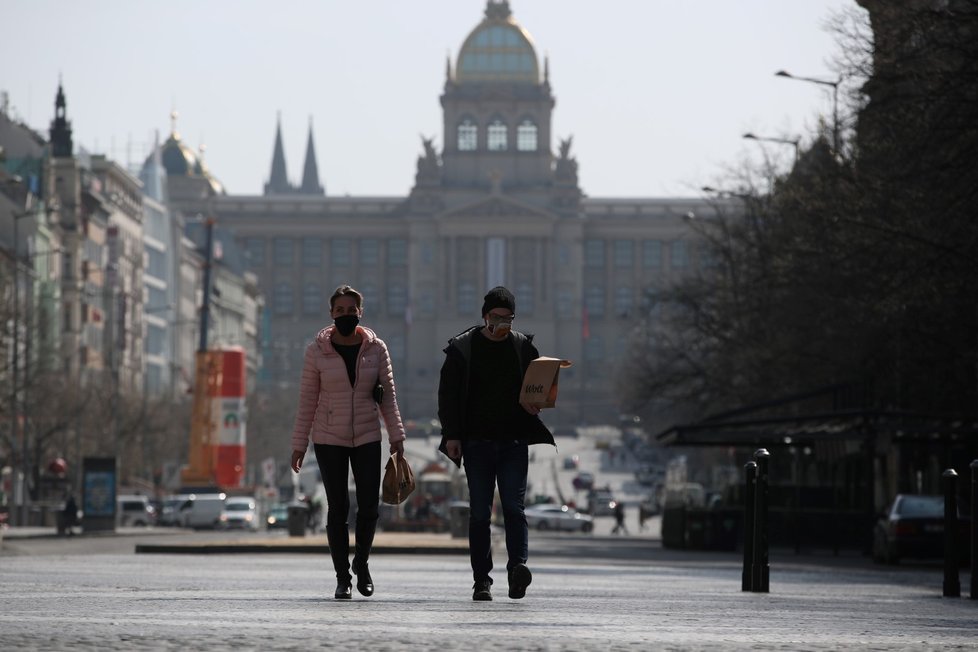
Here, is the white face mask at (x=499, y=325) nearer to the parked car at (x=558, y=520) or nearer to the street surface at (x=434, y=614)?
the street surface at (x=434, y=614)

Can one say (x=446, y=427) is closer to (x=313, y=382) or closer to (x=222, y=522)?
(x=313, y=382)

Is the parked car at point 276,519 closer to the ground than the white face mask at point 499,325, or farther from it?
closer to the ground

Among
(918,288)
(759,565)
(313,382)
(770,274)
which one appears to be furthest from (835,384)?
(313,382)

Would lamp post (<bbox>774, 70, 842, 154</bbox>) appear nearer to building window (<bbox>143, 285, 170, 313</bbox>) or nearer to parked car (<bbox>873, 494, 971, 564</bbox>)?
parked car (<bbox>873, 494, 971, 564</bbox>)

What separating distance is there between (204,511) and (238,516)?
109cm

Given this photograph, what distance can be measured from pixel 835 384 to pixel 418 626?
1522 inches

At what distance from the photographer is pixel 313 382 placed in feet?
52.3

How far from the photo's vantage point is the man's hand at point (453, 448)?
1538cm

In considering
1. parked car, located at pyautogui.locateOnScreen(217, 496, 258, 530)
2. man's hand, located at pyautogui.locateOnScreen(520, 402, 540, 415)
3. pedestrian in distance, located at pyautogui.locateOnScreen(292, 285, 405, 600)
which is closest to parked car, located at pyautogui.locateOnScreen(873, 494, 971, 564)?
pedestrian in distance, located at pyautogui.locateOnScreen(292, 285, 405, 600)

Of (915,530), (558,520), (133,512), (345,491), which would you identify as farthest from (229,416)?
(345,491)

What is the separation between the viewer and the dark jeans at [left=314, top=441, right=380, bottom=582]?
15820mm

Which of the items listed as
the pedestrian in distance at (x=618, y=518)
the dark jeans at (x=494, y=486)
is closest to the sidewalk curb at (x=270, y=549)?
the dark jeans at (x=494, y=486)

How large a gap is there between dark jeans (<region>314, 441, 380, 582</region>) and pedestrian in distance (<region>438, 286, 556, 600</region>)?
51cm

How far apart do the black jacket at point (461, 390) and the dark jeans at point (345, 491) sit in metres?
0.48
